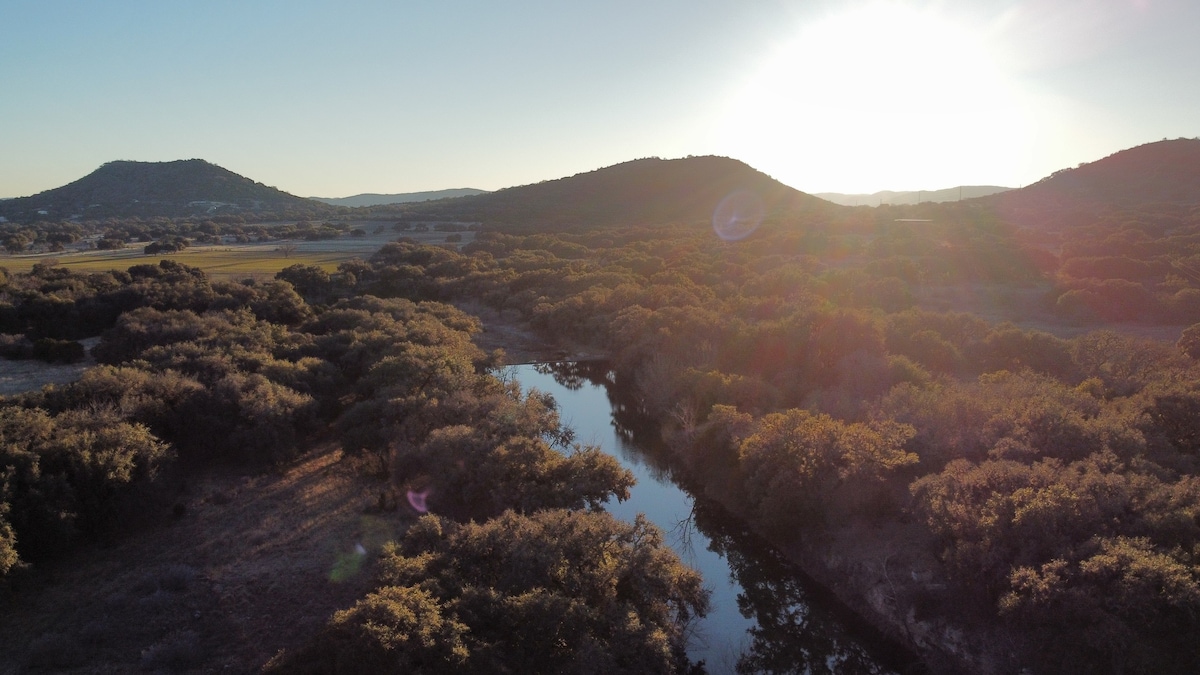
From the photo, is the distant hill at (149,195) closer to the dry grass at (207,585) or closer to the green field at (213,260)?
the green field at (213,260)

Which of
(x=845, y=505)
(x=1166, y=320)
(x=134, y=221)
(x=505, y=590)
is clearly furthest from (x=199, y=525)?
(x=134, y=221)

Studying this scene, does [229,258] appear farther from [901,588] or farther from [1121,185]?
[1121,185]

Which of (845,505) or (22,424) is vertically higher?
(22,424)

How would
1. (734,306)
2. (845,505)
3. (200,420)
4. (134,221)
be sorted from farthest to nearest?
(134,221) → (734,306) → (200,420) → (845,505)

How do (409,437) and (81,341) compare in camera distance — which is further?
(81,341)

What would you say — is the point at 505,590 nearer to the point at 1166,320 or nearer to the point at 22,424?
the point at 22,424

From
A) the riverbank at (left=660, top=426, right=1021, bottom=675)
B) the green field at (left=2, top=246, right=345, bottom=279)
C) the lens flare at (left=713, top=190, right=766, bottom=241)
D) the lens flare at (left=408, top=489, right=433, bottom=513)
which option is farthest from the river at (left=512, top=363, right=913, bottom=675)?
the lens flare at (left=713, top=190, right=766, bottom=241)
